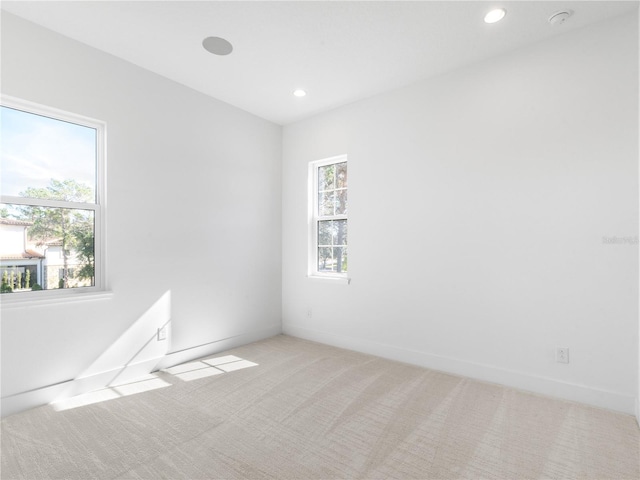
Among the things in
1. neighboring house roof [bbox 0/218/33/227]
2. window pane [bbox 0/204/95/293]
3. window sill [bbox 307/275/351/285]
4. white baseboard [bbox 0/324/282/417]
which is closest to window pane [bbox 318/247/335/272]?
window sill [bbox 307/275/351/285]

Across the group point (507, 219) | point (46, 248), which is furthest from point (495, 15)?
point (46, 248)

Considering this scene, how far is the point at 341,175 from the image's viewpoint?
397 centimetres

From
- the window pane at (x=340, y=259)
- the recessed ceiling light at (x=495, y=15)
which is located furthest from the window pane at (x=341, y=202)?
Result: the recessed ceiling light at (x=495, y=15)

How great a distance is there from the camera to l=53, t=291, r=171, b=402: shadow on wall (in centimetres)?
261

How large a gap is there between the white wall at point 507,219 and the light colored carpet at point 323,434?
44 centimetres

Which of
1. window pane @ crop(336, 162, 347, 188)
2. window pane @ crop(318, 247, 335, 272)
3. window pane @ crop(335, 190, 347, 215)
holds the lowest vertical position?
window pane @ crop(318, 247, 335, 272)

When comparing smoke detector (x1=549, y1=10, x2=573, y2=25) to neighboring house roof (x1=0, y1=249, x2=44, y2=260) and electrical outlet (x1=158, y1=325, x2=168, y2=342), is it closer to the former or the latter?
electrical outlet (x1=158, y1=325, x2=168, y2=342)

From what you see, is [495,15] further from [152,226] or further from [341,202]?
[152,226]

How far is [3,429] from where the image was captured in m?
2.08

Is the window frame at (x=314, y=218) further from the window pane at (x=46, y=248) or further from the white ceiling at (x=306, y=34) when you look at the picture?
the window pane at (x=46, y=248)

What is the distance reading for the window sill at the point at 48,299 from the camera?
Result: 2288 millimetres

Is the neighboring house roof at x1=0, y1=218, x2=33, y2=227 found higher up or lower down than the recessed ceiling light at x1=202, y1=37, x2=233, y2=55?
lower down

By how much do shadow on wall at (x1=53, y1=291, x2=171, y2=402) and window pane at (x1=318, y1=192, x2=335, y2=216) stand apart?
2.02 meters

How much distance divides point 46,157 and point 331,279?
2.88 m
